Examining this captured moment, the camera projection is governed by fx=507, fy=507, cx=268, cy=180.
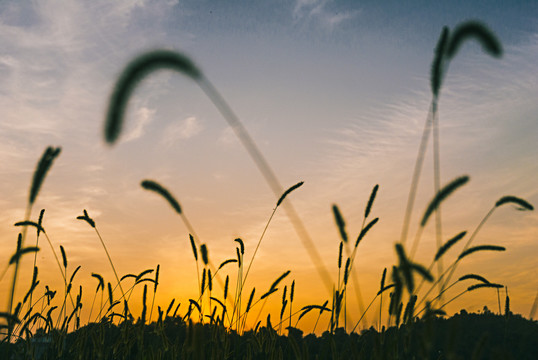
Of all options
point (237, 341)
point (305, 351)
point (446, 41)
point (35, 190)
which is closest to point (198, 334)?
point (305, 351)

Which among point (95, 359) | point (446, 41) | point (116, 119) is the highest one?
point (446, 41)

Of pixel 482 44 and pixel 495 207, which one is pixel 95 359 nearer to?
pixel 495 207

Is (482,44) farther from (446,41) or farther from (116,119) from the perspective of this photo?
(116,119)

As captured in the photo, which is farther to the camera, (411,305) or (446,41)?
(446,41)

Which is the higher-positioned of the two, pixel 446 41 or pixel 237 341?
pixel 446 41

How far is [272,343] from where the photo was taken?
163 inches

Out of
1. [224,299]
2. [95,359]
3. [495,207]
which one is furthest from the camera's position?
[95,359]

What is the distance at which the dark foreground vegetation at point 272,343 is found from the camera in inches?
95.9

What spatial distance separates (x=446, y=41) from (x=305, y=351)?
2156 millimetres

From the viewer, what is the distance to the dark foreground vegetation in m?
2.44

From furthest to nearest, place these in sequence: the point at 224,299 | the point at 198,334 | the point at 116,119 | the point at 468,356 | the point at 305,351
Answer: the point at 468,356 < the point at 224,299 < the point at 305,351 < the point at 116,119 < the point at 198,334

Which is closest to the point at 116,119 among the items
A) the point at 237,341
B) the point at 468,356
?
the point at 237,341

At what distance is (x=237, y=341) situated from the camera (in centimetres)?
536

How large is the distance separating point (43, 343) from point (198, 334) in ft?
12.9
